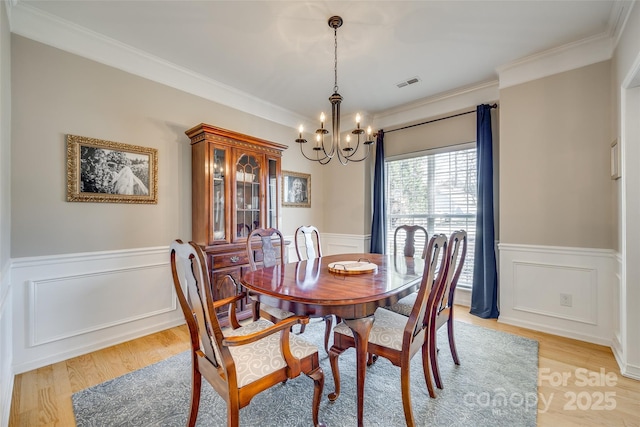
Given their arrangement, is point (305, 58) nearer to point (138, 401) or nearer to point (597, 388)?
point (138, 401)

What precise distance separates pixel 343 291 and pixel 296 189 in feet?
9.86

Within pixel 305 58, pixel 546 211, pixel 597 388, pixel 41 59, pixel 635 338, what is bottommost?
pixel 597 388

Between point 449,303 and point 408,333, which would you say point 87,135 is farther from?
point 449,303

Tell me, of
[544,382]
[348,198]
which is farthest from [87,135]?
[544,382]

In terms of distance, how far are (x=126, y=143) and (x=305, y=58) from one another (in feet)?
6.30

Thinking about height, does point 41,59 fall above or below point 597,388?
above

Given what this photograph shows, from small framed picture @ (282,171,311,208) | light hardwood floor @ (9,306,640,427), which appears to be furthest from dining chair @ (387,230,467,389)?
small framed picture @ (282,171,311,208)

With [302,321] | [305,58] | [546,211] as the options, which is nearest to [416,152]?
[546,211]

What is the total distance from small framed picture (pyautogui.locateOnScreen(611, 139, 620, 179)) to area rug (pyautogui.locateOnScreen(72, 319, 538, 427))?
1693 millimetres

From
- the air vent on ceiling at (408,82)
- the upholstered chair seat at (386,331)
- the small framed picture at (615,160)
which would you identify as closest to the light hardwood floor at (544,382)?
the upholstered chair seat at (386,331)

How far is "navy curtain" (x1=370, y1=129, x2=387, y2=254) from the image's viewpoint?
4.25 m

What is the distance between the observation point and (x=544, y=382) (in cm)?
199

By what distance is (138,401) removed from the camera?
1.80 meters

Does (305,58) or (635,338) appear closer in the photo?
(635,338)
